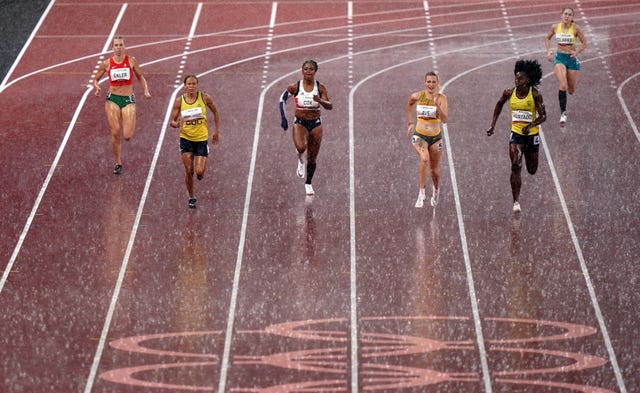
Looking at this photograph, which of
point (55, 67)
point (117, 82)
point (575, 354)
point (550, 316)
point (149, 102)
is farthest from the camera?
point (55, 67)

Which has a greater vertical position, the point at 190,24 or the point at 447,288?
the point at 447,288

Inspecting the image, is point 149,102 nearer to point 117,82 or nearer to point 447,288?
point 117,82

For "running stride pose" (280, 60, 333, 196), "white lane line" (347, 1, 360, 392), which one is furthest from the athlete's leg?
"white lane line" (347, 1, 360, 392)

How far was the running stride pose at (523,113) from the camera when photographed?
17781mm

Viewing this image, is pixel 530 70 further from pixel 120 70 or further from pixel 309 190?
pixel 120 70

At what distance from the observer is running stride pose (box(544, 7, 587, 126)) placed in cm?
2161

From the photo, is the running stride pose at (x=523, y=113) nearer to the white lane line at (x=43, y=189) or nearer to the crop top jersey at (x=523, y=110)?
the crop top jersey at (x=523, y=110)

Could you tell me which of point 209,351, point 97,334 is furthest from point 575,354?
point 97,334

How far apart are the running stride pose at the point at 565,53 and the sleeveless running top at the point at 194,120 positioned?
5.68 meters

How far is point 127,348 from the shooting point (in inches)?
575

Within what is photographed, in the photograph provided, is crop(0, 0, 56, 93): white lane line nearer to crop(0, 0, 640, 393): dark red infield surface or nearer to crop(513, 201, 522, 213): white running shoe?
crop(0, 0, 640, 393): dark red infield surface

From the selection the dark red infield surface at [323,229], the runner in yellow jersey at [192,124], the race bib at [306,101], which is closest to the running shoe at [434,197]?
the dark red infield surface at [323,229]

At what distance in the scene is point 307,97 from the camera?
61.1 ft

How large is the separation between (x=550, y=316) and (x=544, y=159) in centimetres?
527
